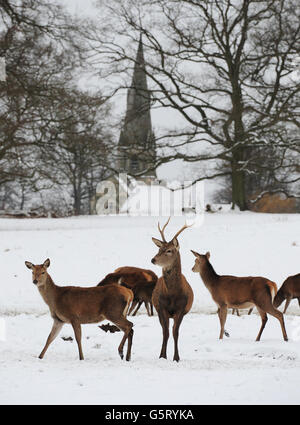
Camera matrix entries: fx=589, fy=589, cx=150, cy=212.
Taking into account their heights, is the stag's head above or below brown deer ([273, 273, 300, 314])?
above

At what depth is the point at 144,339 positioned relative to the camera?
27.8ft

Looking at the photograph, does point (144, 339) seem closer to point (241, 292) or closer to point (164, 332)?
point (241, 292)

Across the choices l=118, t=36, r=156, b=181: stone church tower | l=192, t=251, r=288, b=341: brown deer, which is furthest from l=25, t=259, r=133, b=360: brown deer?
l=118, t=36, r=156, b=181: stone church tower

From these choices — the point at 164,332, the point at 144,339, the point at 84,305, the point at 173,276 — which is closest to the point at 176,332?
the point at 164,332

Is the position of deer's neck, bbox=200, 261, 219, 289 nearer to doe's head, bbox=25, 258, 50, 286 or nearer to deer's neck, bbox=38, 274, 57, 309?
deer's neck, bbox=38, 274, 57, 309

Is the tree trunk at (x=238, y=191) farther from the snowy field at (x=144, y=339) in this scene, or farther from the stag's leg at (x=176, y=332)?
the stag's leg at (x=176, y=332)

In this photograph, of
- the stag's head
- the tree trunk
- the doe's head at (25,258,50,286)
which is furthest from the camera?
the tree trunk

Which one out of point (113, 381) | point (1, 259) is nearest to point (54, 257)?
point (1, 259)

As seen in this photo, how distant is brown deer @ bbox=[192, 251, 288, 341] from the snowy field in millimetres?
401

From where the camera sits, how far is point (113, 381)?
5605 millimetres

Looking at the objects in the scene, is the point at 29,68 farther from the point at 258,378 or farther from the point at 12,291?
the point at 258,378

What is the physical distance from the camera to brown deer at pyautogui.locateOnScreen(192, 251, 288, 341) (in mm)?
7867

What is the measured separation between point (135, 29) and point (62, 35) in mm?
7036

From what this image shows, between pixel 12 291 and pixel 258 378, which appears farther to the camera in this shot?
pixel 12 291
